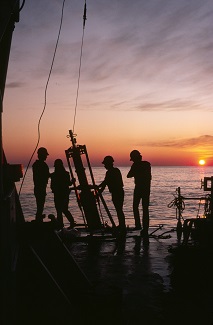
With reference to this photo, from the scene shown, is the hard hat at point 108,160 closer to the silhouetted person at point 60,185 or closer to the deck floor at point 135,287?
the silhouetted person at point 60,185

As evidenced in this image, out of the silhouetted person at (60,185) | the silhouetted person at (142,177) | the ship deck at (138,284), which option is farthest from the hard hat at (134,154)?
the ship deck at (138,284)

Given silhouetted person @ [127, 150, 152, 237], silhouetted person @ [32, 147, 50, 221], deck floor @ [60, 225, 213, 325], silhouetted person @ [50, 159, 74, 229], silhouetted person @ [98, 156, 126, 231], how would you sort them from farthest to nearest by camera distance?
silhouetted person @ [50, 159, 74, 229]
silhouetted person @ [32, 147, 50, 221]
silhouetted person @ [98, 156, 126, 231]
silhouetted person @ [127, 150, 152, 237]
deck floor @ [60, 225, 213, 325]

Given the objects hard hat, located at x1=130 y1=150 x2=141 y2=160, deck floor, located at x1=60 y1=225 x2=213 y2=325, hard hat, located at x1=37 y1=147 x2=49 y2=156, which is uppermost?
hard hat, located at x1=37 y1=147 x2=49 y2=156

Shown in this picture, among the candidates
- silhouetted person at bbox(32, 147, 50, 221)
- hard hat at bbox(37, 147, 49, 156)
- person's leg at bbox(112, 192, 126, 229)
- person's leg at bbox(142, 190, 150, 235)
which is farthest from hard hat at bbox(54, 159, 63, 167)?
person's leg at bbox(142, 190, 150, 235)

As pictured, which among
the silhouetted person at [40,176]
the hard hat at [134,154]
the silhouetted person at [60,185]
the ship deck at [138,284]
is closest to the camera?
the ship deck at [138,284]

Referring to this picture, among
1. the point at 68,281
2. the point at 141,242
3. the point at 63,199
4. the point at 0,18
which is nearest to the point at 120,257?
the point at 141,242

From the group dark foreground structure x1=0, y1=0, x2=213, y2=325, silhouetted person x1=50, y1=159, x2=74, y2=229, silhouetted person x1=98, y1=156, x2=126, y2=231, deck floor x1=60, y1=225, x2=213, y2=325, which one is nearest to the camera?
dark foreground structure x1=0, y1=0, x2=213, y2=325

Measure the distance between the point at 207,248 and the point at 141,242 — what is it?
3.77 meters

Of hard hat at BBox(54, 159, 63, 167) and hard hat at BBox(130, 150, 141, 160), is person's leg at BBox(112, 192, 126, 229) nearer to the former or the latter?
hard hat at BBox(130, 150, 141, 160)

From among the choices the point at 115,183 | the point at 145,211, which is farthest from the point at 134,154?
the point at 145,211

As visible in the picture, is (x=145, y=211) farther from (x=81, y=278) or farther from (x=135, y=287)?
(x=81, y=278)

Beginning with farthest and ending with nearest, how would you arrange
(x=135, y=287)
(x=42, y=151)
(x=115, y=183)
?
(x=42, y=151), (x=115, y=183), (x=135, y=287)

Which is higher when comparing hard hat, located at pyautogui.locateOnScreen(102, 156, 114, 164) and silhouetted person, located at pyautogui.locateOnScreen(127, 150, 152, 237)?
hard hat, located at pyautogui.locateOnScreen(102, 156, 114, 164)

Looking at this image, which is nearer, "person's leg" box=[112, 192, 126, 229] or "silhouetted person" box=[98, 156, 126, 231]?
"silhouetted person" box=[98, 156, 126, 231]
